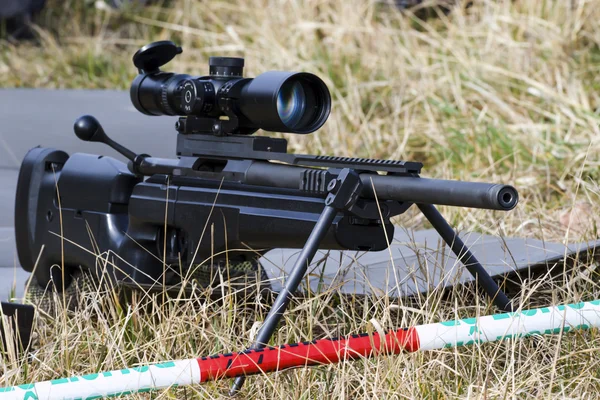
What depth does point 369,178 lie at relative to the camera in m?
2.41

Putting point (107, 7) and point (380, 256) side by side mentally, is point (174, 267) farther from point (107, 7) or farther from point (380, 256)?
point (107, 7)

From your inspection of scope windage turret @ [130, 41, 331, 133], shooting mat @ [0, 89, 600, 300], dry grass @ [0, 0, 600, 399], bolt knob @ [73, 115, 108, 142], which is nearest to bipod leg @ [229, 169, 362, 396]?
dry grass @ [0, 0, 600, 399]

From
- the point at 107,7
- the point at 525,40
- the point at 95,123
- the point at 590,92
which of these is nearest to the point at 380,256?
the point at 95,123

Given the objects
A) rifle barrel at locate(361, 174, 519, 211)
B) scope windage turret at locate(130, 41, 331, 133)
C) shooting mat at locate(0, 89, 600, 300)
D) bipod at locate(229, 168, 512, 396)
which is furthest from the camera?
shooting mat at locate(0, 89, 600, 300)

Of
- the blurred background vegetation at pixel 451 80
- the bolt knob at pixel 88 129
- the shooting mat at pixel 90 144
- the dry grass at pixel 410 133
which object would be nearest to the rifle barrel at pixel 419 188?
the dry grass at pixel 410 133

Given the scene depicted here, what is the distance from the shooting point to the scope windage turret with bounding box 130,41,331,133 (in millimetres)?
2615

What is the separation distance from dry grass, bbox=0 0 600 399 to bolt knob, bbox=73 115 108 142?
0.57 meters

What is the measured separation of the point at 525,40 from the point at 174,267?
13.3 feet

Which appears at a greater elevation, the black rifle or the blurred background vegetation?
the blurred background vegetation

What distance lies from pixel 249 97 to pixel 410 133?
3.25 m

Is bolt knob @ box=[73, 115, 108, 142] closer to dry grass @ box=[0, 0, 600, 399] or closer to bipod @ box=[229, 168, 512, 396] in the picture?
dry grass @ box=[0, 0, 600, 399]

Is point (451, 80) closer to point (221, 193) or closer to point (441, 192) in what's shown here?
point (221, 193)

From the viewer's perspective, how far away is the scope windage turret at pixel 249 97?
103 inches

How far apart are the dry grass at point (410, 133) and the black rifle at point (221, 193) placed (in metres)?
0.19
